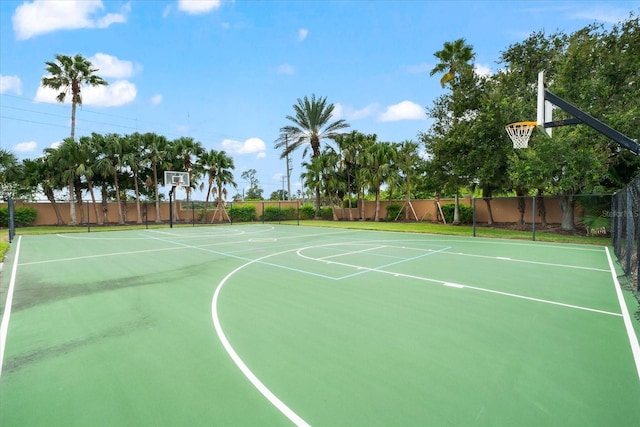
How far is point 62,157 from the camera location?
24312 mm

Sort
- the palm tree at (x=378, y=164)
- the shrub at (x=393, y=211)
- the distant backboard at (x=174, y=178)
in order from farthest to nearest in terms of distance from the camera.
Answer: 1. the shrub at (x=393, y=211)
2. the palm tree at (x=378, y=164)
3. the distant backboard at (x=174, y=178)

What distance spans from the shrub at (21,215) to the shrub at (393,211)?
27.8 metres

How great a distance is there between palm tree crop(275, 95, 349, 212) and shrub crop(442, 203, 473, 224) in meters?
12.0

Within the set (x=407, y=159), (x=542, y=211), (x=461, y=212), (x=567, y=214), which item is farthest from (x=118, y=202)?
(x=567, y=214)

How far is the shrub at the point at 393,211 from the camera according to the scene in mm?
29666

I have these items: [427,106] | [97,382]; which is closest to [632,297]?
[97,382]

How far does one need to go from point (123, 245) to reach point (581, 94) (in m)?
20.3

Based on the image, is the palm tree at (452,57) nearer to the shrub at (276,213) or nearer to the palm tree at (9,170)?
the shrub at (276,213)

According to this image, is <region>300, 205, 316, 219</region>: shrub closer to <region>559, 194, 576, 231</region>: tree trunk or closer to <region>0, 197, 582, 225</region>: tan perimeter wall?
<region>0, 197, 582, 225</region>: tan perimeter wall

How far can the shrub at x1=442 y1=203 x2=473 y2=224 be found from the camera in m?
25.0

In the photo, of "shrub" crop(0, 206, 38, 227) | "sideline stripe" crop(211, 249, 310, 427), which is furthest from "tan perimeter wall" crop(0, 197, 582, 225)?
"sideline stripe" crop(211, 249, 310, 427)

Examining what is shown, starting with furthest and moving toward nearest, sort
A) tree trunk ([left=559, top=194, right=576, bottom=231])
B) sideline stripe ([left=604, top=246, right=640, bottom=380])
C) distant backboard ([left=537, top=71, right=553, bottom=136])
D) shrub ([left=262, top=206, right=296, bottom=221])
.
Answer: shrub ([left=262, top=206, right=296, bottom=221])
tree trunk ([left=559, top=194, right=576, bottom=231])
distant backboard ([left=537, top=71, right=553, bottom=136])
sideline stripe ([left=604, top=246, right=640, bottom=380])

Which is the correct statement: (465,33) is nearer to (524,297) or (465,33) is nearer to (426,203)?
(426,203)

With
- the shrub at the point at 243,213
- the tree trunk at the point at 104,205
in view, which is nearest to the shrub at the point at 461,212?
the shrub at the point at 243,213
